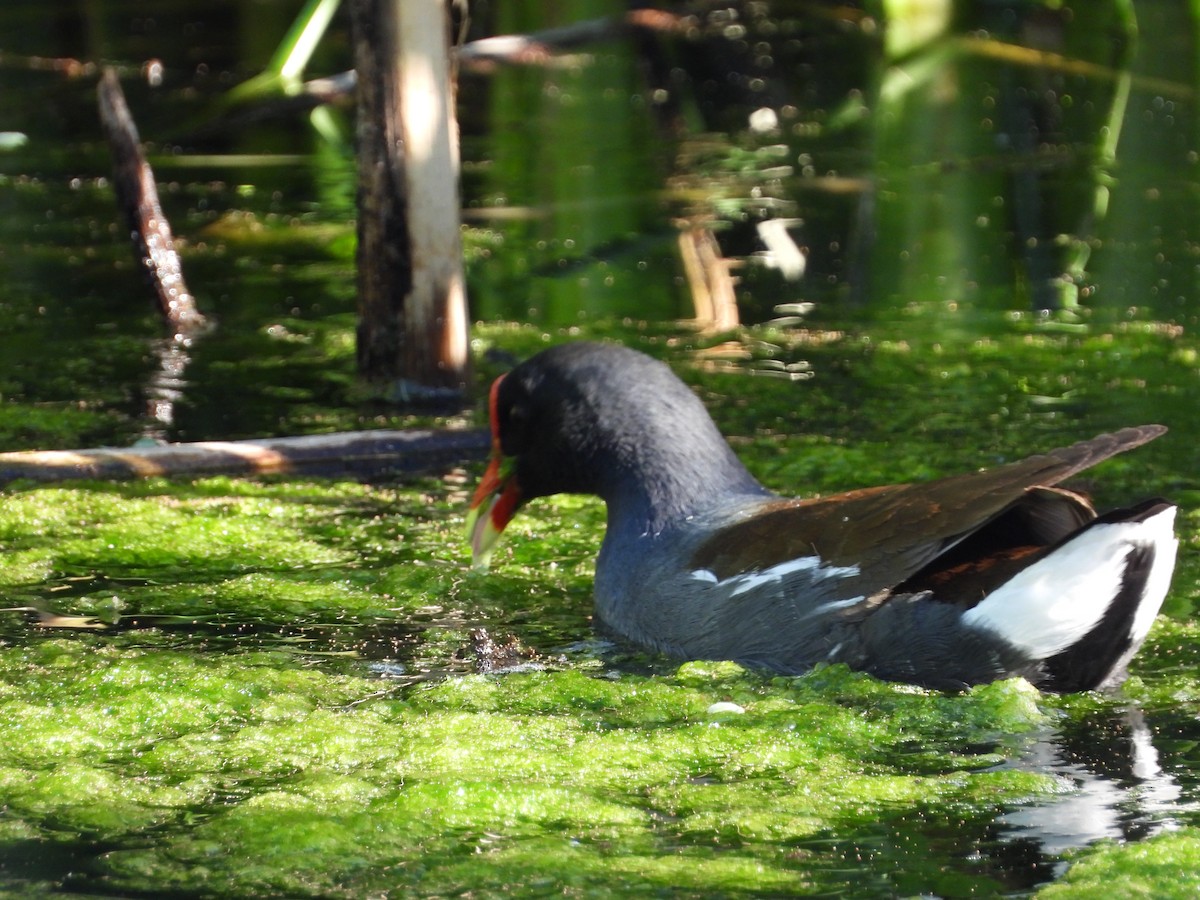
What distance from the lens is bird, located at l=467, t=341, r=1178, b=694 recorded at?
3.23m

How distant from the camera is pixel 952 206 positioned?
332 inches

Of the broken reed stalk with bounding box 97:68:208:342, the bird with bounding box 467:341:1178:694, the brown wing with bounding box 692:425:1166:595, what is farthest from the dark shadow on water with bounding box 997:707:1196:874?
the broken reed stalk with bounding box 97:68:208:342

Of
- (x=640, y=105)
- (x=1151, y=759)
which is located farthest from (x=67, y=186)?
Answer: (x=1151, y=759)

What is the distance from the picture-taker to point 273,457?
5051 millimetres

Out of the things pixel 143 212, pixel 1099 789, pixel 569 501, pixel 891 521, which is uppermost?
pixel 143 212

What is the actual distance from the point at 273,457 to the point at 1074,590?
2.57m

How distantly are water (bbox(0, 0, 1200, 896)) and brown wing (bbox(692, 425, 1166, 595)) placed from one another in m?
0.25

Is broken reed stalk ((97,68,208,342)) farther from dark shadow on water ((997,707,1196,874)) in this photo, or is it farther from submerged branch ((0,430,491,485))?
dark shadow on water ((997,707,1196,874))

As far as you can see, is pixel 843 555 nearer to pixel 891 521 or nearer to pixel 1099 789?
pixel 891 521

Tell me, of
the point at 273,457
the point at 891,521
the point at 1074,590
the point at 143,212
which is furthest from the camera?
the point at 143,212

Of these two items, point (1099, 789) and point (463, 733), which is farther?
point (463, 733)

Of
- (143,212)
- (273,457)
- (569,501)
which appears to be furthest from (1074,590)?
(143,212)

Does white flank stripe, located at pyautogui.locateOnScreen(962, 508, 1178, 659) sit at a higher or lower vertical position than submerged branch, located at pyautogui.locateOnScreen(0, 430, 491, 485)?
lower

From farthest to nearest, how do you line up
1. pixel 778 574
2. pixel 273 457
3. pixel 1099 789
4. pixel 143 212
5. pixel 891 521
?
pixel 143 212 < pixel 273 457 < pixel 778 574 < pixel 891 521 < pixel 1099 789
